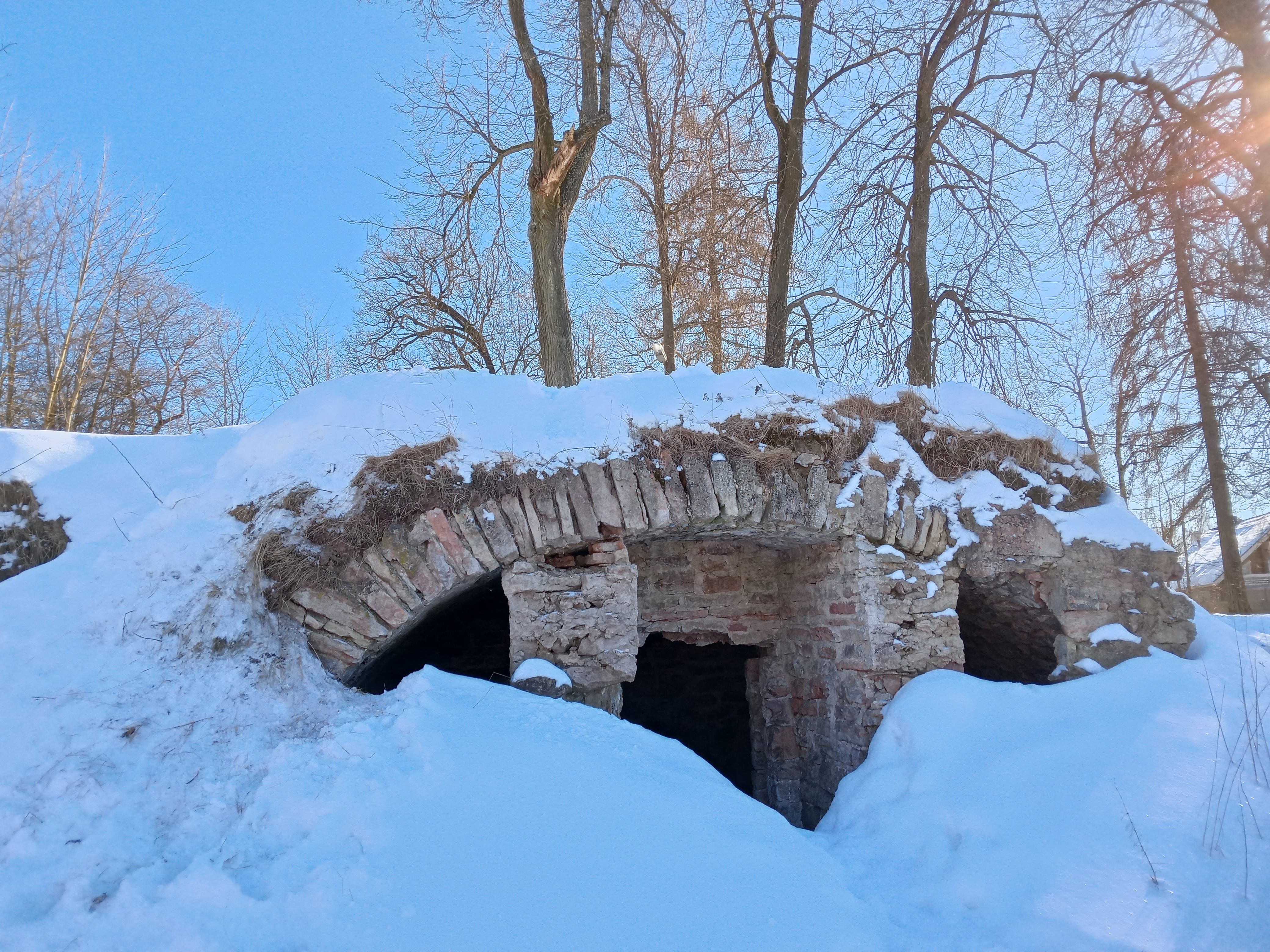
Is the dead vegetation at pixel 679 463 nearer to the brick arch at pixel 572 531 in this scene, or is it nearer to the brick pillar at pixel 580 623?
the brick arch at pixel 572 531

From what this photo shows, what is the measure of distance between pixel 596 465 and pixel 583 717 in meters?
1.09

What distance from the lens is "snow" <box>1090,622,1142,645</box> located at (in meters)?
3.75

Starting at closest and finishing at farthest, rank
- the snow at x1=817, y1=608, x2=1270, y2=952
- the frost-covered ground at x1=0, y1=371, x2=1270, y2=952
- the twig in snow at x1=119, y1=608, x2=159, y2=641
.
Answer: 1. the frost-covered ground at x1=0, y1=371, x2=1270, y2=952
2. the snow at x1=817, y1=608, x2=1270, y2=952
3. the twig in snow at x1=119, y1=608, x2=159, y2=641

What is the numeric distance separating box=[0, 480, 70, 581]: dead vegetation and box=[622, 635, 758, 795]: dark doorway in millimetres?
3958

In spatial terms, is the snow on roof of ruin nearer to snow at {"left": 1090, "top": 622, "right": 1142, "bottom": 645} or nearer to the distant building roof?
snow at {"left": 1090, "top": 622, "right": 1142, "bottom": 645}

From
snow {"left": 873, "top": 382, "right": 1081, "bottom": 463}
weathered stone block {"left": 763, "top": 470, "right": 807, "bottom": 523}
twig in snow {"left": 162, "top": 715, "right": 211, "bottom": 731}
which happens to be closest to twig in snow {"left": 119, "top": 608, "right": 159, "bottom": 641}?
twig in snow {"left": 162, "top": 715, "right": 211, "bottom": 731}

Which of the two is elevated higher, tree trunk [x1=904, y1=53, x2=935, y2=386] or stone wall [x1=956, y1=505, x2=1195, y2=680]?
tree trunk [x1=904, y1=53, x2=935, y2=386]

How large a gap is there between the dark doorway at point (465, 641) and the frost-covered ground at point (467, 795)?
62.6 inches

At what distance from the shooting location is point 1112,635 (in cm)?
376

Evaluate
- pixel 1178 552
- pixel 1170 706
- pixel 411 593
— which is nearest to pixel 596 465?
pixel 411 593

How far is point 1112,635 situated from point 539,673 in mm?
2837

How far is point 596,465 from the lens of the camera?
3.39 meters

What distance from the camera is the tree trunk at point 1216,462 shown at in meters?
6.93

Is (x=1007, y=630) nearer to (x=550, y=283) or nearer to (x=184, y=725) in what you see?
(x=184, y=725)
